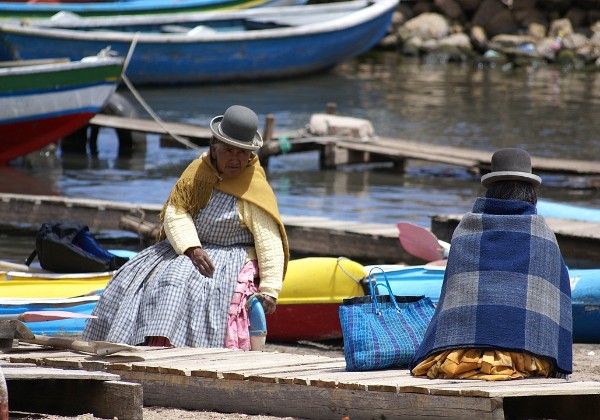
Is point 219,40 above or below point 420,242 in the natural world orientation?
above

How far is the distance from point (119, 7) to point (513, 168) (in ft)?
64.6

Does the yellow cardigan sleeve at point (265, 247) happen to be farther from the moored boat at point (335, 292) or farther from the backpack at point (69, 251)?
the backpack at point (69, 251)

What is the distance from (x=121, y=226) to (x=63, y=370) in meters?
4.74

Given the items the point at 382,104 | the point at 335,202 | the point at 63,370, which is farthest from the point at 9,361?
the point at 382,104

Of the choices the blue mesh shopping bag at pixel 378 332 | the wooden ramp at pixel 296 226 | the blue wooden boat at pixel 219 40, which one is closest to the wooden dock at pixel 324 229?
the wooden ramp at pixel 296 226

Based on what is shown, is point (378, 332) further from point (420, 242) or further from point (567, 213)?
point (567, 213)

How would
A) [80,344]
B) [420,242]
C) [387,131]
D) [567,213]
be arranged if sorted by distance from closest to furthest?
[80,344], [420,242], [567,213], [387,131]

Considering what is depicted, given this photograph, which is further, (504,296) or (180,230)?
(180,230)

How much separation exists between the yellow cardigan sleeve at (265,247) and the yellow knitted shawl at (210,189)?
A: 37mm

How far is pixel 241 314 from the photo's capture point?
546 cm

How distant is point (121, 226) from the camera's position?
925 centimetres

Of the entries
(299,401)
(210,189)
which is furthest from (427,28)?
(299,401)

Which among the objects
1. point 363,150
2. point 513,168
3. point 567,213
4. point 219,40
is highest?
point 513,168

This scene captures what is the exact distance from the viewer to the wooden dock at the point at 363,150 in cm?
1340
